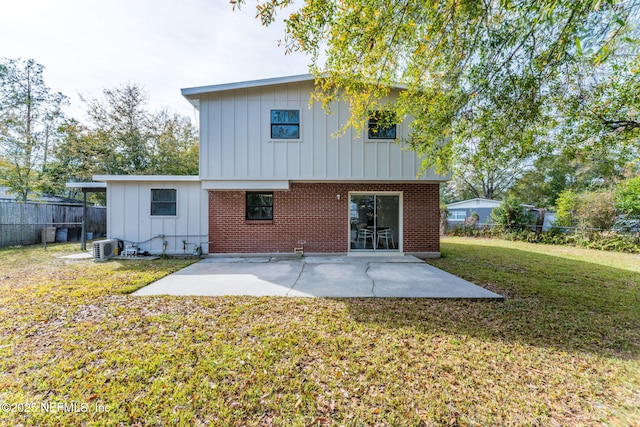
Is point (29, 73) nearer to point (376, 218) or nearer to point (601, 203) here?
point (376, 218)

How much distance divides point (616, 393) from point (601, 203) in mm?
14470

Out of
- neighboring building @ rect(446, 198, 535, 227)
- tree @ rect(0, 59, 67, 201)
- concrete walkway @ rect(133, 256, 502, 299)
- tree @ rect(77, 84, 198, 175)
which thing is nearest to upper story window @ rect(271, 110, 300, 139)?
concrete walkway @ rect(133, 256, 502, 299)

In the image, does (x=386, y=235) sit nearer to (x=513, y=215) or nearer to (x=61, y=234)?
(x=513, y=215)

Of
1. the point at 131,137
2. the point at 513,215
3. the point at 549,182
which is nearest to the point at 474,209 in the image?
the point at 513,215

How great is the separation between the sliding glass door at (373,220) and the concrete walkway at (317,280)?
45.4 inches

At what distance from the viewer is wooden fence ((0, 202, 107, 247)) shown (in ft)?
35.1

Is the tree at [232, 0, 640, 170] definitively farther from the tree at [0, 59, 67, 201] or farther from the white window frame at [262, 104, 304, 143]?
the tree at [0, 59, 67, 201]

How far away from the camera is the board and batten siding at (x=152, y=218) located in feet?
29.8

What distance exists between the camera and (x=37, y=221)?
11930 millimetres

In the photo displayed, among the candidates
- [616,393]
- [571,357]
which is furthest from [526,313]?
[616,393]

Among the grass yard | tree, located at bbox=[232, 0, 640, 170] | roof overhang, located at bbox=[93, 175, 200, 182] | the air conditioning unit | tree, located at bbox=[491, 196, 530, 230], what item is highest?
tree, located at bbox=[232, 0, 640, 170]

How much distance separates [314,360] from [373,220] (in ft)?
22.7

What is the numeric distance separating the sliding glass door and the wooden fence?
1349 centimetres

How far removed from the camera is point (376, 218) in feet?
30.7
